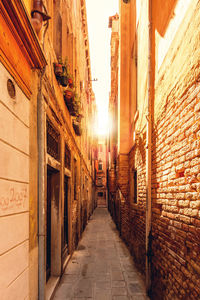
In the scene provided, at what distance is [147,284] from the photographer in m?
4.36

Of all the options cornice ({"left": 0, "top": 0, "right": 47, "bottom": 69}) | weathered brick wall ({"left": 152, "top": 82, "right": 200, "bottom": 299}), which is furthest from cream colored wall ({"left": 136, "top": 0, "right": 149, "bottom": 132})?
cornice ({"left": 0, "top": 0, "right": 47, "bottom": 69})

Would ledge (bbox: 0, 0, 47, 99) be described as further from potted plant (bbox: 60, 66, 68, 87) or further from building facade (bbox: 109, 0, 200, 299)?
building facade (bbox: 109, 0, 200, 299)

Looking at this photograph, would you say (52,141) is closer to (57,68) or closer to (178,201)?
(57,68)

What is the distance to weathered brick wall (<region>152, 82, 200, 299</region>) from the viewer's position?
264cm

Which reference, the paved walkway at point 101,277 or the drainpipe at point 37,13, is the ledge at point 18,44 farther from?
the paved walkway at point 101,277

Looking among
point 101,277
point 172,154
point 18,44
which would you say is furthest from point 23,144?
point 101,277

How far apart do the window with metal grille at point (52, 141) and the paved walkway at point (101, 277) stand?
2.72 metres

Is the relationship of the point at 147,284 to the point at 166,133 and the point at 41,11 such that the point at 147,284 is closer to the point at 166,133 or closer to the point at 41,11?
the point at 166,133

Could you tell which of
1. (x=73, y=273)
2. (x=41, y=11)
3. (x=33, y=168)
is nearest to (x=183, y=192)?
(x=33, y=168)

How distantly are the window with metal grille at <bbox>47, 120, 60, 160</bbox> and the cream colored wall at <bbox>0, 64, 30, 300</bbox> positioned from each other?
1.42 m

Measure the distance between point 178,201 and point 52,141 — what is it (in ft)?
8.54

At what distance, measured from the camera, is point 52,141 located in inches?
174

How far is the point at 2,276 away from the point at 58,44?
503cm

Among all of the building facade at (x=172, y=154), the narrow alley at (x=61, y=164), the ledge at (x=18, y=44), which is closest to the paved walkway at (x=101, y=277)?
the narrow alley at (x=61, y=164)
